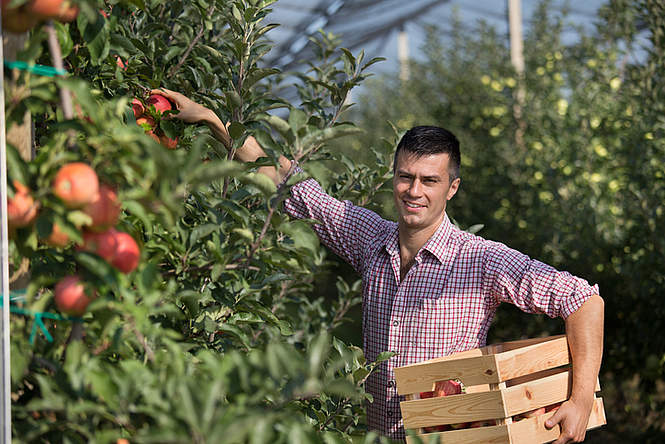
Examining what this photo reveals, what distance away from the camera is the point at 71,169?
0.96m

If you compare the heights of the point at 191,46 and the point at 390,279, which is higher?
the point at 191,46

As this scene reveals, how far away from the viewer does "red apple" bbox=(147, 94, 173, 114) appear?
5.35 feet

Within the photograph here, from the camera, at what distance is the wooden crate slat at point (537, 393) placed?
1.73 metres

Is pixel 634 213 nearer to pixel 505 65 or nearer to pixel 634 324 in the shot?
pixel 634 324

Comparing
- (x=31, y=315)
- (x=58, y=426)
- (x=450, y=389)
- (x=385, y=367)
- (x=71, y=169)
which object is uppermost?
(x=71, y=169)

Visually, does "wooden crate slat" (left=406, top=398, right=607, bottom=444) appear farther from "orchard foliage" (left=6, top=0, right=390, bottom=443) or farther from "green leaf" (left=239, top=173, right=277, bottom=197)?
"green leaf" (left=239, top=173, right=277, bottom=197)

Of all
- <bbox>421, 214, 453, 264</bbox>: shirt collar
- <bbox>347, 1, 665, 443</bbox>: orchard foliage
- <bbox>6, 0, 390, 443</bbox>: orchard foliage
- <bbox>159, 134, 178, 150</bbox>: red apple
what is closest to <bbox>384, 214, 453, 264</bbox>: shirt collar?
<bbox>421, 214, 453, 264</bbox>: shirt collar

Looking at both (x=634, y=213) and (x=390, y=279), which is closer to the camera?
(x=390, y=279)

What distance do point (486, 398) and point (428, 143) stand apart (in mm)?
864

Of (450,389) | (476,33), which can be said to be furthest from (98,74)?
(476,33)

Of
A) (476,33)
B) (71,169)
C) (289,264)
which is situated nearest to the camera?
(71,169)

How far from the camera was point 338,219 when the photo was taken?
7.77ft

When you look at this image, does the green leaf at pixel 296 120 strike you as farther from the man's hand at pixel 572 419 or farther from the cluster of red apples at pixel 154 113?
the man's hand at pixel 572 419

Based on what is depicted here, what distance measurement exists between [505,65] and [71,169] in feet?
21.2
